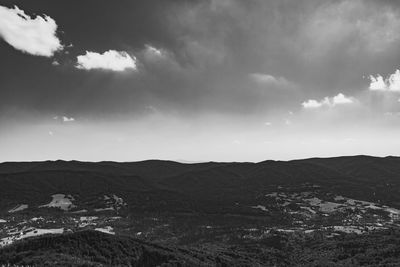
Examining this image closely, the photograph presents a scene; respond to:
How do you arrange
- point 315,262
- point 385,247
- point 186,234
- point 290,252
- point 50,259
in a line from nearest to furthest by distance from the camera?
point 50,259 → point 315,262 → point 385,247 → point 290,252 → point 186,234

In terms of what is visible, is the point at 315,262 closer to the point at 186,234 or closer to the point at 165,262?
the point at 165,262

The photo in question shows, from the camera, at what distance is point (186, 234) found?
7840 inches

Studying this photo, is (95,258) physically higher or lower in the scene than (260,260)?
higher

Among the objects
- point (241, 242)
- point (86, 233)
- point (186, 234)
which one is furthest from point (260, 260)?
point (186, 234)

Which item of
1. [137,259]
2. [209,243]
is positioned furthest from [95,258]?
[209,243]

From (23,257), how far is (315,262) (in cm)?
8733

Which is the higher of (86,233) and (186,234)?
(86,233)

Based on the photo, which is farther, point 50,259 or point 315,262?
point 315,262

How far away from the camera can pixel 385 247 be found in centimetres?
13888

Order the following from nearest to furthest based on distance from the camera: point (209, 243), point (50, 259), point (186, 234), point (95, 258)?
point (50, 259), point (95, 258), point (209, 243), point (186, 234)

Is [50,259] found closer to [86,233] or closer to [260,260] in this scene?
[86,233]

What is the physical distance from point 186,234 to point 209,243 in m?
28.3

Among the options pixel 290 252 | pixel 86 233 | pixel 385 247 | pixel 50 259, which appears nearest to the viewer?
pixel 50 259

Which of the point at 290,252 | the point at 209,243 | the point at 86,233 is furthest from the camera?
the point at 209,243
